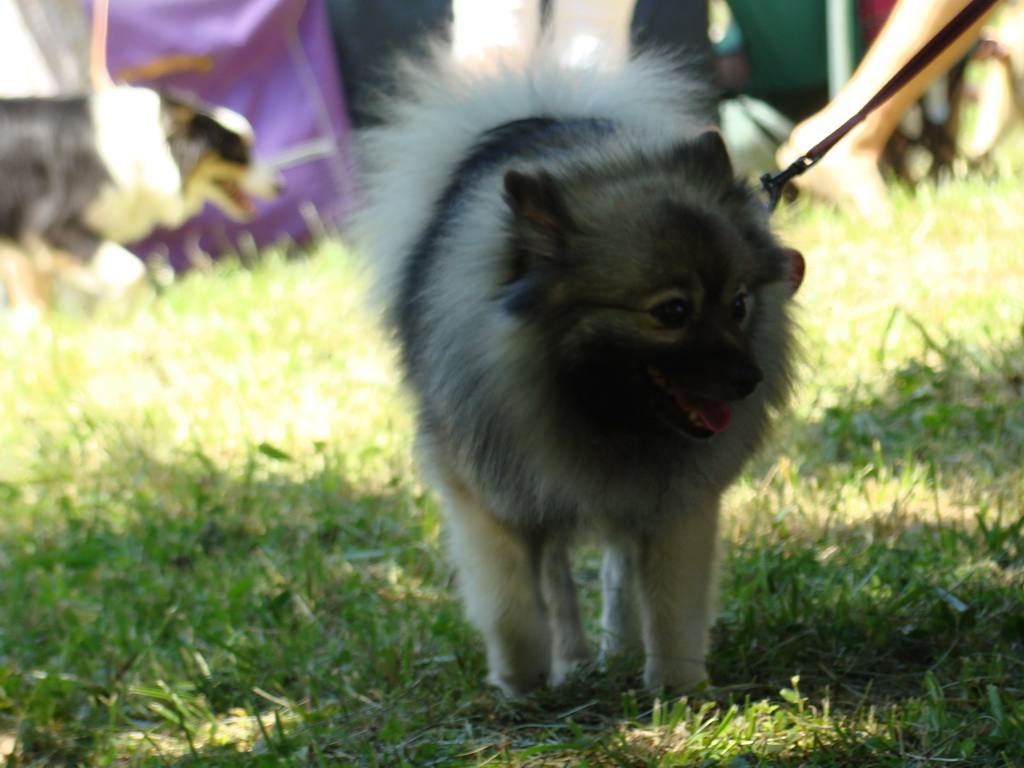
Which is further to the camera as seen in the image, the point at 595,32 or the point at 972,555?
the point at 595,32

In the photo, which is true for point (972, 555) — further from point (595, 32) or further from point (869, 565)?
point (595, 32)

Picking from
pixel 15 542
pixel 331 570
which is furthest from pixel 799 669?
pixel 15 542

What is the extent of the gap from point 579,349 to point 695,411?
0.25m

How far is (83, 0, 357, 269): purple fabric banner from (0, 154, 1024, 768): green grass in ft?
6.47

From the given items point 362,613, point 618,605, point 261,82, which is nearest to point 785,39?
point 261,82

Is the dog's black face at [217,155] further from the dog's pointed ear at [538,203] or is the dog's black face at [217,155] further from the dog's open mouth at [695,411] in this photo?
the dog's open mouth at [695,411]

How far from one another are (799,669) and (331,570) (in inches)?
51.4

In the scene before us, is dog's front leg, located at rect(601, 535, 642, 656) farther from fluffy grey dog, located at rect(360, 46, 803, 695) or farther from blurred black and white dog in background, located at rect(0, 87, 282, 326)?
blurred black and white dog in background, located at rect(0, 87, 282, 326)

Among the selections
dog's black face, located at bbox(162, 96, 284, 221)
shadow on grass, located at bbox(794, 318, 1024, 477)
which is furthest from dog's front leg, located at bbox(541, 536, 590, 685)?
dog's black face, located at bbox(162, 96, 284, 221)

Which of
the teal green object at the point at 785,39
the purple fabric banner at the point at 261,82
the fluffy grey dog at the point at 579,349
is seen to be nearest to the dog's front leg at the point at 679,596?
the fluffy grey dog at the point at 579,349

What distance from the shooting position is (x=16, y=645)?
280 centimetres

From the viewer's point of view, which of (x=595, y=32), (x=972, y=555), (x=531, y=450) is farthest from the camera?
(x=595, y=32)

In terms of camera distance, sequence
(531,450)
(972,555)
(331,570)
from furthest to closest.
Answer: (331,570) < (972,555) < (531,450)

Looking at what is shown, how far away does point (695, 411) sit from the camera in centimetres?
212
